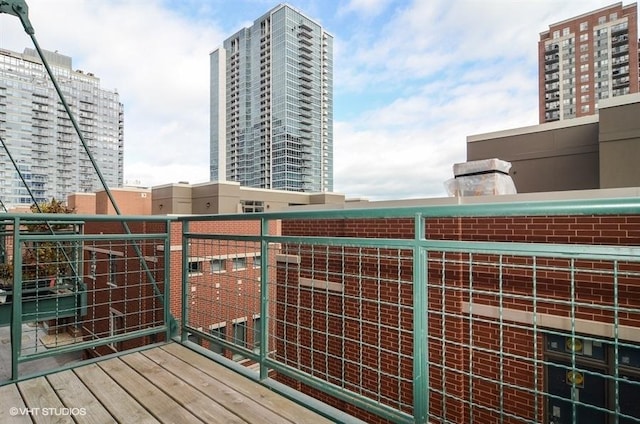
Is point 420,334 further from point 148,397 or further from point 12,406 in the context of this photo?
point 12,406

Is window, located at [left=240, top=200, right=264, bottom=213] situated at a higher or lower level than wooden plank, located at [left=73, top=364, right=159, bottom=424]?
higher

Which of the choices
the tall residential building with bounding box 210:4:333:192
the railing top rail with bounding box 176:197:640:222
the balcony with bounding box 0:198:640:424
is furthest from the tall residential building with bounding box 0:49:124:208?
the railing top rail with bounding box 176:197:640:222

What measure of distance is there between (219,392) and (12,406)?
1.24 metres

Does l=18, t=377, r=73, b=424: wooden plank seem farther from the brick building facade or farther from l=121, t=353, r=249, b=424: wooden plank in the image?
the brick building facade

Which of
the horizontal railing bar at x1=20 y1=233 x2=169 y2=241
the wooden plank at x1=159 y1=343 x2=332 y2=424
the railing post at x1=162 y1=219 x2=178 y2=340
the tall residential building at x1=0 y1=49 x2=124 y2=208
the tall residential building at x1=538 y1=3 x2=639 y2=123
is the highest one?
the tall residential building at x1=538 y1=3 x2=639 y2=123

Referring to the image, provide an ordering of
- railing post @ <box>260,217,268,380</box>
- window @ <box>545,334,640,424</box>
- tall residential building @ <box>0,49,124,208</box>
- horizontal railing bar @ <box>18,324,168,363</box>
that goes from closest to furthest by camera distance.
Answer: railing post @ <box>260,217,268,380</box> < horizontal railing bar @ <box>18,324,168,363</box> < window @ <box>545,334,640,424</box> < tall residential building @ <box>0,49,124,208</box>

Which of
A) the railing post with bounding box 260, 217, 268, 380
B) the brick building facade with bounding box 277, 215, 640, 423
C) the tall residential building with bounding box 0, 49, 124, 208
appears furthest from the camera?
the tall residential building with bounding box 0, 49, 124, 208

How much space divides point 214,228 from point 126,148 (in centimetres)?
5338

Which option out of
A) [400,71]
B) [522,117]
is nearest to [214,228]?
[400,71]

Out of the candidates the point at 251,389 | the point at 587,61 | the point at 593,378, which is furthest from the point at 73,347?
the point at 587,61

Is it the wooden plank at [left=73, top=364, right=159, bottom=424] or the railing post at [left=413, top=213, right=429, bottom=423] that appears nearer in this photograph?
the railing post at [left=413, top=213, right=429, bottom=423]

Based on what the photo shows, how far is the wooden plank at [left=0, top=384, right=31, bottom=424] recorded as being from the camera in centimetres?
196

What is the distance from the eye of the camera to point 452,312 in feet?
16.2

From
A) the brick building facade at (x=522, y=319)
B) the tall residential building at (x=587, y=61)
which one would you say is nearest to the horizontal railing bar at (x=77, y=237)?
the brick building facade at (x=522, y=319)
